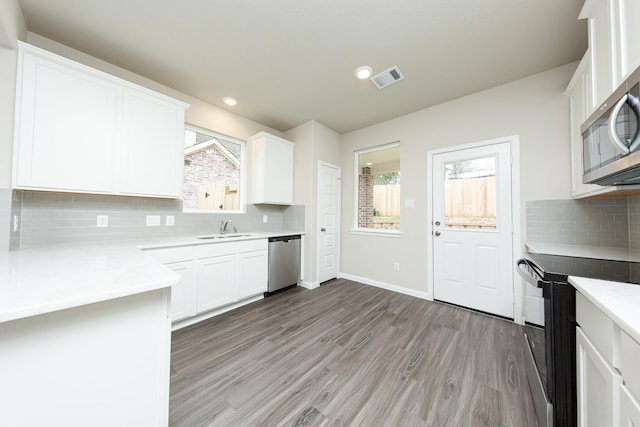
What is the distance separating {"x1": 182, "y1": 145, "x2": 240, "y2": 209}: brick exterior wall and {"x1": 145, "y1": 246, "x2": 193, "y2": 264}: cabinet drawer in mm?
844

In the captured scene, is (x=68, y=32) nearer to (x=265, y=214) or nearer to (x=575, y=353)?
(x=265, y=214)

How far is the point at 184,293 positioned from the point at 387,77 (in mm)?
3174

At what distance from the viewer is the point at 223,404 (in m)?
1.36

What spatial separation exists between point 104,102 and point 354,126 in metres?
3.16

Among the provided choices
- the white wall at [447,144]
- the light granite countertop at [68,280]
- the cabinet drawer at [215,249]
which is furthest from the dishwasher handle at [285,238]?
the light granite countertop at [68,280]

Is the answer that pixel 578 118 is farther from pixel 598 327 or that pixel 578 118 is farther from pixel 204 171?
pixel 204 171

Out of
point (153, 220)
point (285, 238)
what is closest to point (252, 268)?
point (285, 238)

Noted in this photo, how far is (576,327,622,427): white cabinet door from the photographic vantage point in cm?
75

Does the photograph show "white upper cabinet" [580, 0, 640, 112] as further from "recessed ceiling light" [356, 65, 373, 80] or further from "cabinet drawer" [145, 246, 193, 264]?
"cabinet drawer" [145, 246, 193, 264]

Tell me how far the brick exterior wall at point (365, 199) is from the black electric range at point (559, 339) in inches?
105

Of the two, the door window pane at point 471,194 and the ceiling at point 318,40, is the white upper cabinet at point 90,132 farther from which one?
the door window pane at point 471,194

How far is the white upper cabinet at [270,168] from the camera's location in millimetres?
3326

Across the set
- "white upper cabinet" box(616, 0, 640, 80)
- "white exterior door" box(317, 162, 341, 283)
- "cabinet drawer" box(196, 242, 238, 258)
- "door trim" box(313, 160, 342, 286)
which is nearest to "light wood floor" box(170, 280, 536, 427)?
"cabinet drawer" box(196, 242, 238, 258)

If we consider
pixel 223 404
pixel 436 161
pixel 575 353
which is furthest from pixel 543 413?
pixel 436 161
